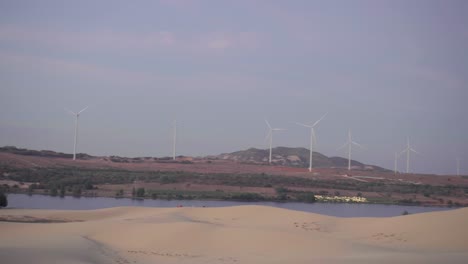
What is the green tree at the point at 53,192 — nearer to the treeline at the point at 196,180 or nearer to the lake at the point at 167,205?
the lake at the point at 167,205

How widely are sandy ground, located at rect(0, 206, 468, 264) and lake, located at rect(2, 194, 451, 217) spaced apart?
648 cm

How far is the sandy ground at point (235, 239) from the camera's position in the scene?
19.4 meters

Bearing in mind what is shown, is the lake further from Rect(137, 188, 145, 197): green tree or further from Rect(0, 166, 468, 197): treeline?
Rect(0, 166, 468, 197): treeline

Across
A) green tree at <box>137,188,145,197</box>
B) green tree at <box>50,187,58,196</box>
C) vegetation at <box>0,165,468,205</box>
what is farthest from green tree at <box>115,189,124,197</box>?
green tree at <box>50,187,58,196</box>

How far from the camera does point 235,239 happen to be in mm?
24516

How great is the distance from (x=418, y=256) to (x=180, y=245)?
9.26m

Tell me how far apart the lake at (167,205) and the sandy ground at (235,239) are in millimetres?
6481

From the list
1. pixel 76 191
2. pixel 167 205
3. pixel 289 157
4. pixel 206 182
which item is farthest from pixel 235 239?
pixel 289 157

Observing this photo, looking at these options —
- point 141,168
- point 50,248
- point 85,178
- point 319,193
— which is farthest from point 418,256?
point 141,168

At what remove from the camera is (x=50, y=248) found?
19.4 m

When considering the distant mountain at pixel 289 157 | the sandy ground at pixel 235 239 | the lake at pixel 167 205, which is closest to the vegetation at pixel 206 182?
the lake at pixel 167 205

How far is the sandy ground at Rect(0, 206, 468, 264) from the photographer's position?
1938cm

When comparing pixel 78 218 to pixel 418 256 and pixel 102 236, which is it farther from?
pixel 418 256

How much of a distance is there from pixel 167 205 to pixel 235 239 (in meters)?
21.2
